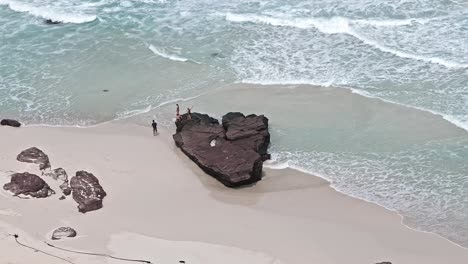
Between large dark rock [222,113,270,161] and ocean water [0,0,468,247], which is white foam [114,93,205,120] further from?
large dark rock [222,113,270,161]

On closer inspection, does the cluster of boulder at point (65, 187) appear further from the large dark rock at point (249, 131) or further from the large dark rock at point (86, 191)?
the large dark rock at point (249, 131)

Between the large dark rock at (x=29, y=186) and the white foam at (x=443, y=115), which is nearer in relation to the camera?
the large dark rock at (x=29, y=186)

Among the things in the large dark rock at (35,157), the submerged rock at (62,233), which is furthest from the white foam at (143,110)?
the submerged rock at (62,233)

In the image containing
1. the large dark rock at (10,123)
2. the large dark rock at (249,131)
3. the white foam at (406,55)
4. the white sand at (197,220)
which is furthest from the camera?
the white foam at (406,55)

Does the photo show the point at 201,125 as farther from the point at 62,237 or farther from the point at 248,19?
the point at 248,19

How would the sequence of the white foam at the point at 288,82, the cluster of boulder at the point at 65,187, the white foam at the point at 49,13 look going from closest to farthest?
the cluster of boulder at the point at 65,187, the white foam at the point at 288,82, the white foam at the point at 49,13

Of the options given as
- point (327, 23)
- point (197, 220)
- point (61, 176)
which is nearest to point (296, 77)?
point (327, 23)

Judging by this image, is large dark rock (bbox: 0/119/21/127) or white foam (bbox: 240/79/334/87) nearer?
large dark rock (bbox: 0/119/21/127)

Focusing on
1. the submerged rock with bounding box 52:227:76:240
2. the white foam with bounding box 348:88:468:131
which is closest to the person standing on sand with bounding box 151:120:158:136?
the submerged rock with bounding box 52:227:76:240
